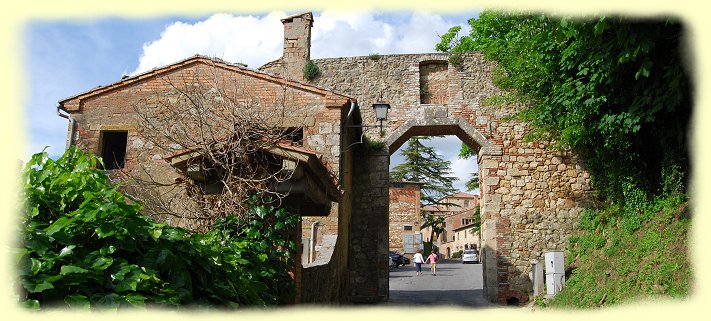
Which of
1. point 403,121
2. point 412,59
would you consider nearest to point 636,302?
point 403,121

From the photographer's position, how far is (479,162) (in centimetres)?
1466

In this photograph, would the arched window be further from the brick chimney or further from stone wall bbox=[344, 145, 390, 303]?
the brick chimney

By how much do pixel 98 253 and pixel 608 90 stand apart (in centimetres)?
963

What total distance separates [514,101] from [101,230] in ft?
41.6

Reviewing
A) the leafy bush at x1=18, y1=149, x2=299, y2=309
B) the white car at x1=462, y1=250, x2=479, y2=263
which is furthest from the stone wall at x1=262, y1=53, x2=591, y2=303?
the white car at x1=462, y1=250, x2=479, y2=263

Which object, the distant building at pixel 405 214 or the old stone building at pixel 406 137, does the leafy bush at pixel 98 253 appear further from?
the distant building at pixel 405 214

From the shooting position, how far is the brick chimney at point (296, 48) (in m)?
14.9

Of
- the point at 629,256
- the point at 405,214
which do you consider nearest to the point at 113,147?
the point at 629,256

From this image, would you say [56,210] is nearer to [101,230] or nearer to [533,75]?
[101,230]

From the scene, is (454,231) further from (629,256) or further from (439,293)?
(629,256)

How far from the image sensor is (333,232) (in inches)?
429

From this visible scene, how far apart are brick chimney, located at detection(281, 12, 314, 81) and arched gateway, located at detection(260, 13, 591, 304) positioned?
28 millimetres

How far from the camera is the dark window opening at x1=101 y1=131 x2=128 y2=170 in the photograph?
11693mm

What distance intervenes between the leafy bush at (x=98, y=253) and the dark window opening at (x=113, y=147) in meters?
9.10
